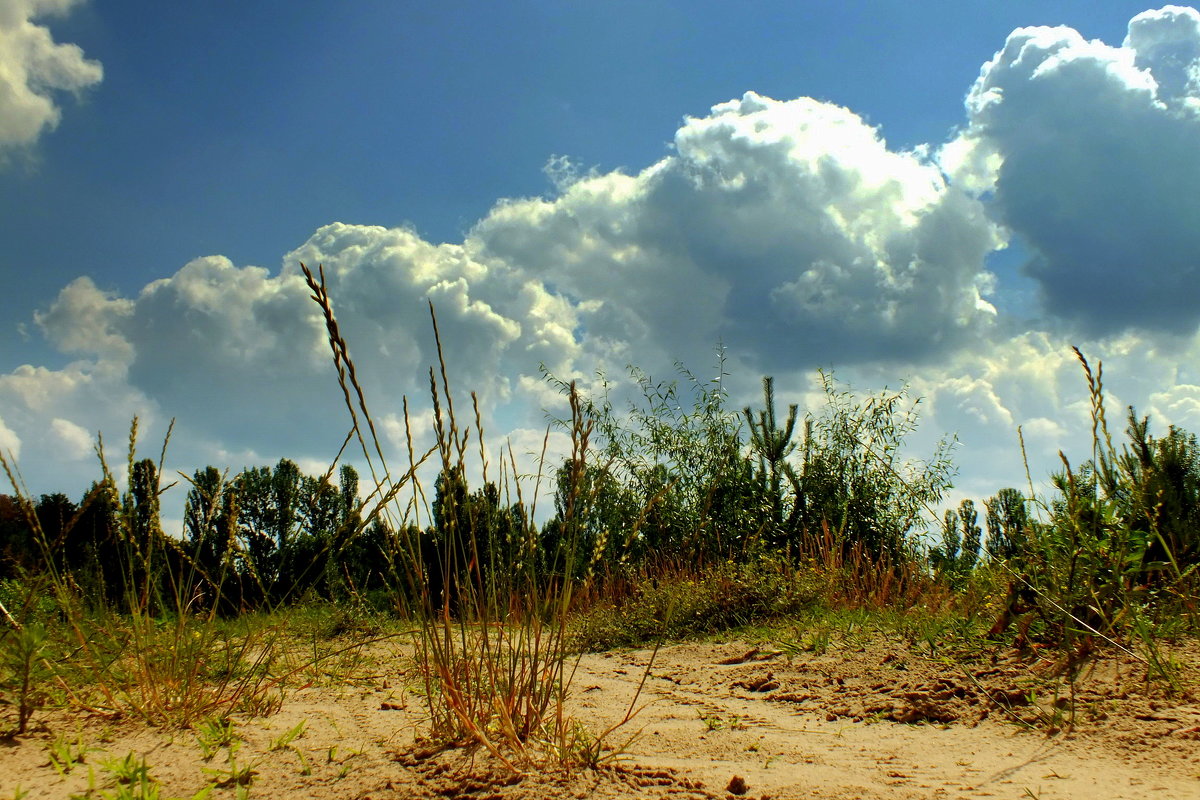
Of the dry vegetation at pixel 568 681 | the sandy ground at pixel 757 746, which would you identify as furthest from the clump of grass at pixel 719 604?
the sandy ground at pixel 757 746

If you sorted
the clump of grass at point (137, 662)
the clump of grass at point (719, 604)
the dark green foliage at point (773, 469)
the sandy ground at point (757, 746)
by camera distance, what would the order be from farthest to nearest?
1. the dark green foliage at point (773, 469)
2. the clump of grass at point (719, 604)
3. the clump of grass at point (137, 662)
4. the sandy ground at point (757, 746)

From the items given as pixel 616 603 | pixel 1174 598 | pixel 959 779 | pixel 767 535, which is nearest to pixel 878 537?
pixel 767 535

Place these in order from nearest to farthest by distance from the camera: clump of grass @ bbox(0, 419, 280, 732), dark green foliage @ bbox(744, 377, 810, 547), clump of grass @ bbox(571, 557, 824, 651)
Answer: clump of grass @ bbox(0, 419, 280, 732), clump of grass @ bbox(571, 557, 824, 651), dark green foliage @ bbox(744, 377, 810, 547)

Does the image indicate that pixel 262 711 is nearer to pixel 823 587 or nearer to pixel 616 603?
pixel 823 587

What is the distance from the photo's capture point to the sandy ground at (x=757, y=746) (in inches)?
66.4

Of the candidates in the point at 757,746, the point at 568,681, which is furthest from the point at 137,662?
the point at 757,746

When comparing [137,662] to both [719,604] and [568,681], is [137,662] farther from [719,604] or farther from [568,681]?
[719,604]

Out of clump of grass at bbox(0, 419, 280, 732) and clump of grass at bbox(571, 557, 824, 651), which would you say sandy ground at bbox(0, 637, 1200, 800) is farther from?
clump of grass at bbox(571, 557, 824, 651)

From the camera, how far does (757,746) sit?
2.17 meters

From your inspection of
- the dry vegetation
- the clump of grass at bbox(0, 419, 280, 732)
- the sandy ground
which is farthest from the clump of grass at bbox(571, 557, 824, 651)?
the clump of grass at bbox(0, 419, 280, 732)

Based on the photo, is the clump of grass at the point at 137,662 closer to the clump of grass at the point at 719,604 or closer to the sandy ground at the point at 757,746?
the sandy ground at the point at 757,746

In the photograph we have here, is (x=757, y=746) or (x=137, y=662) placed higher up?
(x=137, y=662)

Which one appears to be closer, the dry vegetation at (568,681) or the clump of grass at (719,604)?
the dry vegetation at (568,681)

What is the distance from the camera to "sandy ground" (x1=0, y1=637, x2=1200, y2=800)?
1686 mm
